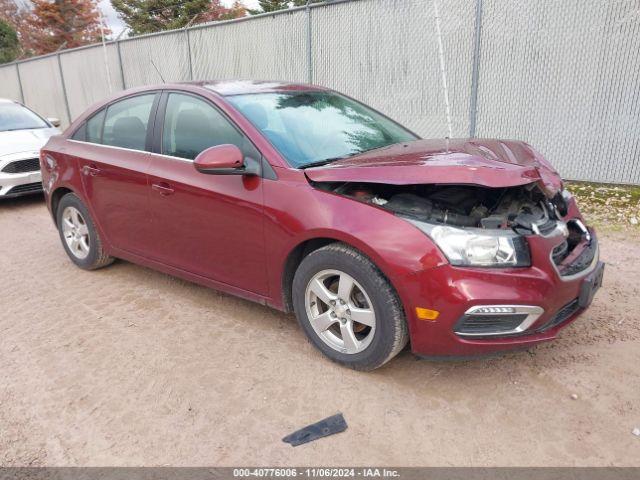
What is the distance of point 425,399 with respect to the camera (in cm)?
264

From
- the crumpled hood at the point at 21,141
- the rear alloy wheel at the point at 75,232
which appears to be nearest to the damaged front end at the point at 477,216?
the rear alloy wheel at the point at 75,232

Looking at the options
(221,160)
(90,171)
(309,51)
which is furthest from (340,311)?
(309,51)

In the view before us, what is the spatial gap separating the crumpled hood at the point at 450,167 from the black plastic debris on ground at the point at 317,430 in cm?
122

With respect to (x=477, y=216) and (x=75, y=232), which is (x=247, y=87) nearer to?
(x=477, y=216)

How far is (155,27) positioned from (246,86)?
2933 centimetres

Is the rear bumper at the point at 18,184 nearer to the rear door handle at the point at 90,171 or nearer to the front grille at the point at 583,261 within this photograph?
the rear door handle at the point at 90,171

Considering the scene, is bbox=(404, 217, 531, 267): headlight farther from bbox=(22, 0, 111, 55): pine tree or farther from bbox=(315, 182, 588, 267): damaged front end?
bbox=(22, 0, 111, 55): pine tree

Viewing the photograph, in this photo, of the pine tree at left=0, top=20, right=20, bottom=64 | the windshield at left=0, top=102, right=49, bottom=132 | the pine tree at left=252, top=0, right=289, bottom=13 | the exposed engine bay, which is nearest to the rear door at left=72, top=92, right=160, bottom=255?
the exposed engine bay

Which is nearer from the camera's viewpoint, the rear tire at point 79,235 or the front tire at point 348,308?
the front tire at point 348,308

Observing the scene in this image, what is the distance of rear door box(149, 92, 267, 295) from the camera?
312 centimetres

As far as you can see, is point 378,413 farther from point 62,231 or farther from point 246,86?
point 62,231

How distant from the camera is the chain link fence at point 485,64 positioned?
6.43 metres

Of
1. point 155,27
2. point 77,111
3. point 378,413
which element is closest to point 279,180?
point 378,413

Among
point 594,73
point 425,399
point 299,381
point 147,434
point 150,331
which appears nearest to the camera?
point 147,434
